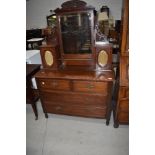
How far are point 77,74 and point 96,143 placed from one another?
795 millimetres

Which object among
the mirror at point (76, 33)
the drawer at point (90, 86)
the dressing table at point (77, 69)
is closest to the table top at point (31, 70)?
the dressing table at point (77, 69)

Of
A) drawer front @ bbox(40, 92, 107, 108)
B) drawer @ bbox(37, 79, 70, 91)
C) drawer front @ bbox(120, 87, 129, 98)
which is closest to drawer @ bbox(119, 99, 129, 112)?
drawer front @ bbox(120, 87, 129, 98)

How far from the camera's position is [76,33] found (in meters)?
2.00

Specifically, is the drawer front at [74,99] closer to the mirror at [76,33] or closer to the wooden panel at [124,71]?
the wooden panel at [124,71]

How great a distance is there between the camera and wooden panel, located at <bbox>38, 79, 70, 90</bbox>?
1980 mm

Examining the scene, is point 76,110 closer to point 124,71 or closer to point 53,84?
point 53,84

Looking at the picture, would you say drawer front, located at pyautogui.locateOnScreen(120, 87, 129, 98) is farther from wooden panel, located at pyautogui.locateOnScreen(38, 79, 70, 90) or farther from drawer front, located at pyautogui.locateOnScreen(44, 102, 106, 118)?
wooden panel, located at pyautogui.locateOnScreen(38, 79, 70, 90)

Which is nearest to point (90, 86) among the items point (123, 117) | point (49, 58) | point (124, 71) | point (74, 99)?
point (74, 99)

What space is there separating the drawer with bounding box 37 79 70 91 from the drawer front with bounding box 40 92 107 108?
74 millimetres

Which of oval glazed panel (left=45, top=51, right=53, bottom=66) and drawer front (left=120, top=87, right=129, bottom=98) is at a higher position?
oval glazed panel (left=45, top=51, right=53, bottom=66)
